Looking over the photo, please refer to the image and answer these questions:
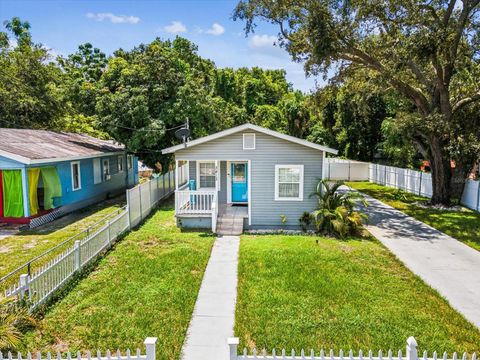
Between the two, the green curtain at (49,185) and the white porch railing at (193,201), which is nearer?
the white porch railing at (193,201)

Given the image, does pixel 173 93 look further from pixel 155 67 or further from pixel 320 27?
pixel 320 27

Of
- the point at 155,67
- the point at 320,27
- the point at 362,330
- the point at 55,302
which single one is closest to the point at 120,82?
Result: the point at 155,67

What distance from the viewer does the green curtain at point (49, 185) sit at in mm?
14094

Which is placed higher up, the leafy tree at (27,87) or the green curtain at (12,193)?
the leafy tree at (27,87)

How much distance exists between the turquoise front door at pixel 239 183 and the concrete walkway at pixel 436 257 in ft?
17.3

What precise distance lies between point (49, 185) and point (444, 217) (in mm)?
16893

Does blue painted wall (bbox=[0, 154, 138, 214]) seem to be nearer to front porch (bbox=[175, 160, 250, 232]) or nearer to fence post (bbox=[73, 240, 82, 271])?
front porch (bbox=[175, 160, 250, 232])

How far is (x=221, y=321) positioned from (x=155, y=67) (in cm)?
1687

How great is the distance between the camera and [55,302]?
6.91 metres

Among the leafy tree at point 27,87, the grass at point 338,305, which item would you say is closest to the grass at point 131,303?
the grass at point 338,305

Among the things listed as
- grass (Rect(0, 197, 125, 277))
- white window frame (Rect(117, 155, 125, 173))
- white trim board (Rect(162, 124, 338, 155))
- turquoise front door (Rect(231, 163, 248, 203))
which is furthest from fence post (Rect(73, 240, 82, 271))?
white window frame (Rect(117, 155, 125, 173))

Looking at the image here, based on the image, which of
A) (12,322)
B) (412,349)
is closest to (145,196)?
(12,322)

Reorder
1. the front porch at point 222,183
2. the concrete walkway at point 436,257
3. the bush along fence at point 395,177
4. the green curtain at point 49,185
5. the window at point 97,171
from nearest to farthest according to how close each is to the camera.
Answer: the concrete walkway at point 436,257
the front porch at point 222,183
the green curtain at point 49,185
the bush along fence at point 395,177
the window at point 97,171

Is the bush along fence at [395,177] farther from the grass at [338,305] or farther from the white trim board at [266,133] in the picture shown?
the grass at [338,305]
